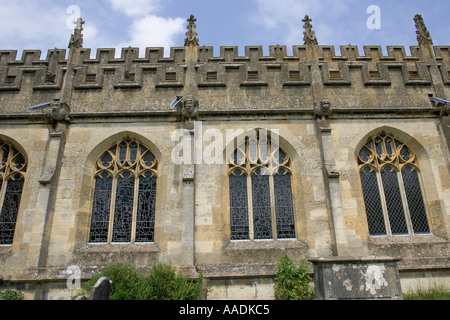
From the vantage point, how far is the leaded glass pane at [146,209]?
955 cm

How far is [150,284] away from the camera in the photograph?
24.7 feet

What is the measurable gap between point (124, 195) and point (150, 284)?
10.7ft

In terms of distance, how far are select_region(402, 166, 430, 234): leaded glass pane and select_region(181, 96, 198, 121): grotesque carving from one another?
257 inches

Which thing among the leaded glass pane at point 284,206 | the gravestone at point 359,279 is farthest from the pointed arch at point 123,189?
the gravestone at point 359,279

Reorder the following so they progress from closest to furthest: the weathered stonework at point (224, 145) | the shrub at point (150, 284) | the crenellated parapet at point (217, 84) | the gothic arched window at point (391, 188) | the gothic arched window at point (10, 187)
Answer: the shrub at point (150, 284) < the weathered stonework at point (224, 145) < the gothic arched window at point (10, 187) < the gothic arched window at point (391, 188) < the crenellated parapet at point (217, 84)

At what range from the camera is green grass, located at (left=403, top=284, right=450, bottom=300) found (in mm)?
7996

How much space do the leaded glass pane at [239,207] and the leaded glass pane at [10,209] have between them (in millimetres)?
6133

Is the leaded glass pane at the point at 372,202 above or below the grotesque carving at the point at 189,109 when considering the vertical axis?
below

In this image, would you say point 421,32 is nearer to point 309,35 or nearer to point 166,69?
point 309,35

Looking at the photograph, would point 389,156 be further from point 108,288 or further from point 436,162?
point 108,288

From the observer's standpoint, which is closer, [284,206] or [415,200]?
[284,206]

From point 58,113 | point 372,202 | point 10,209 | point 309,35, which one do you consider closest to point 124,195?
point 58,113

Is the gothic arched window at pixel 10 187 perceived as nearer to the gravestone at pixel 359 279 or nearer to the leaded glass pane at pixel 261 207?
the leaded glass pane at pixel 261 207

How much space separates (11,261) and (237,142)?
6.90m
